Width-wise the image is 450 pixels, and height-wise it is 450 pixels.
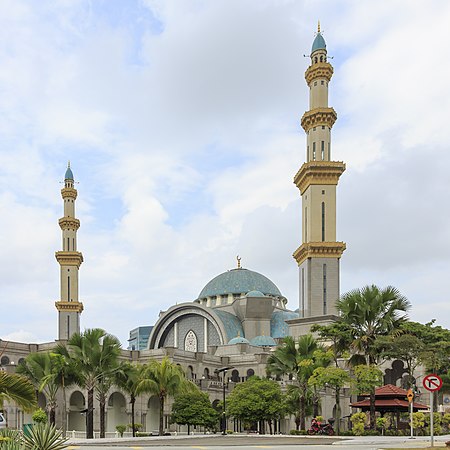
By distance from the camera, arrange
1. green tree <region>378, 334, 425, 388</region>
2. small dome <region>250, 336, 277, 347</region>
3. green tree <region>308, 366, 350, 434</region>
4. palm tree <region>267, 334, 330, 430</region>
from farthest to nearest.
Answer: small dome <region>250, 336, 277, 347</region> < palm tree <region>267, 334, 330, 430</region> < green tree <region>308, 366, 350, 434</region> < green tree <region>378, 334, 425, 388</region>

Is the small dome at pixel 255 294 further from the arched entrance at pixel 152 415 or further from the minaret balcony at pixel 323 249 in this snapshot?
the arched entrance at pixel 152 415

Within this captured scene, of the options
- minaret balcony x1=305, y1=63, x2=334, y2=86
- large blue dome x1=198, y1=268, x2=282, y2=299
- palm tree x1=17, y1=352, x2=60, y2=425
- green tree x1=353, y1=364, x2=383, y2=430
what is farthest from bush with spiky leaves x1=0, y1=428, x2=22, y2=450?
large blue dome x1=198, y1=268, x2=282, y2=299

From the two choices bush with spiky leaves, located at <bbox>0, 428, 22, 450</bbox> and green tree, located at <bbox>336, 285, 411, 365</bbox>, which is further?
green tree, located at <bbox>336, 285, 411, 365</bbox>

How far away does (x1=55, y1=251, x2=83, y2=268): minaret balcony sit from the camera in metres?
94.5

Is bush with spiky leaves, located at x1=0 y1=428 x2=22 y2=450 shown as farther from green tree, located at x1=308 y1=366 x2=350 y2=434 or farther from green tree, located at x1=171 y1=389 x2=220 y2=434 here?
green tree, located at x1=171 y1=389 x2=220 y2=434

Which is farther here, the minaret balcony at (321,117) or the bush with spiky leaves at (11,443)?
the minaret balcony at (321,117)

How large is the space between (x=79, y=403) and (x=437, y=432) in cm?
3659

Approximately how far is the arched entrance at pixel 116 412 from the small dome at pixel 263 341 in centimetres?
2775

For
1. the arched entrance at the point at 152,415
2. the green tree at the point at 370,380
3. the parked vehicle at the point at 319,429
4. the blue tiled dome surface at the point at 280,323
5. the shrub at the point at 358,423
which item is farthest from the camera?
the blue tiled dome surface at the point at 280,323

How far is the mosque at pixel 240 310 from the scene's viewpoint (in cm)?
6875

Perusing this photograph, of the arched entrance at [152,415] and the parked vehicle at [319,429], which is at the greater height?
the parked vehicle at [319,429]

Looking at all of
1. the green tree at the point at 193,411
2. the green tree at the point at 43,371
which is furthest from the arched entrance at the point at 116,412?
the green tree at the point at 43,371

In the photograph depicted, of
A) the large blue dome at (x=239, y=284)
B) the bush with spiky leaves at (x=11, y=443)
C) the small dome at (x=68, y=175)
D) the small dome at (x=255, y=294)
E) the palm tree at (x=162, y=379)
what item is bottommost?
the palm tree at (x=162, y=379)

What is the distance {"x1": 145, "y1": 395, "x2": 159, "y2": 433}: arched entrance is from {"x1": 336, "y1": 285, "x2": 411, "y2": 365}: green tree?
3239 centimetres
